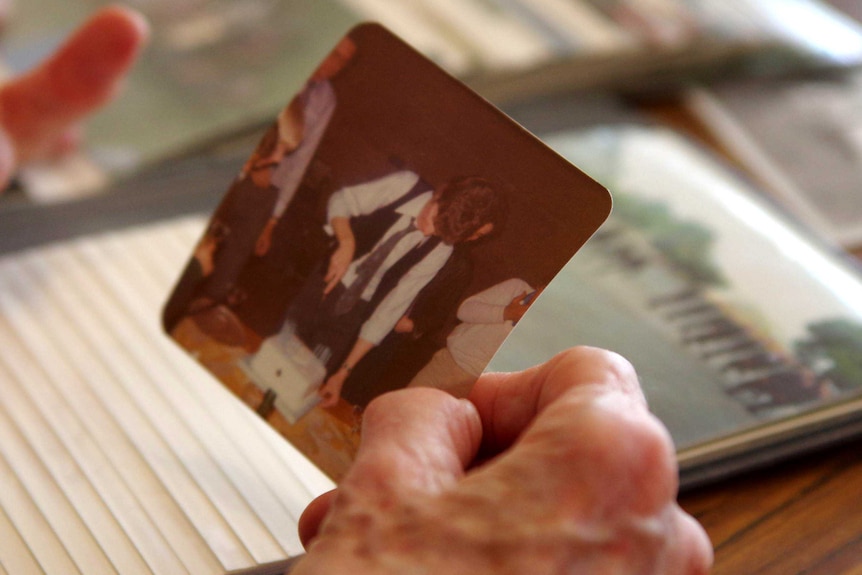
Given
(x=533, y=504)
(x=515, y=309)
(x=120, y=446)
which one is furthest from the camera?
(x=120, y=446)

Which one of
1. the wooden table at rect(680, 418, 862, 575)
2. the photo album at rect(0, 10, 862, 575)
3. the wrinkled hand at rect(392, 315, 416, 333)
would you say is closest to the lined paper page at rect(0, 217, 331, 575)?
the photo album at rect(0, 10, 862, 575)

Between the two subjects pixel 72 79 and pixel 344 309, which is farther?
pixel 72 79

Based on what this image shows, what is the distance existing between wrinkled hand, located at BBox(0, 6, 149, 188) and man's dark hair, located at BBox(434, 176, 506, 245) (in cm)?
40

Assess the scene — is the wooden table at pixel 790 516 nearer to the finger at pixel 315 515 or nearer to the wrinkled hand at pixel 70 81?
the finger at pixel 315 515

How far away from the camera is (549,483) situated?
0.99 feet

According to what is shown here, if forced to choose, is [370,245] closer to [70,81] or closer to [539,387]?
[539,387]

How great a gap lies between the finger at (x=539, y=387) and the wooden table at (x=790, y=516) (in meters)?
0.17

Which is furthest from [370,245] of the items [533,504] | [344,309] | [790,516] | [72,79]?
[72,79]

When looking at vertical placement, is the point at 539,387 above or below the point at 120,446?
above

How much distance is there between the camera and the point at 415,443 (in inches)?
13.3

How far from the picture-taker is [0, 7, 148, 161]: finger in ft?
2.33

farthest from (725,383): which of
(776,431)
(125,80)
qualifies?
(125,80)

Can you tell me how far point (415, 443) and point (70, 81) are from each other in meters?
0.52

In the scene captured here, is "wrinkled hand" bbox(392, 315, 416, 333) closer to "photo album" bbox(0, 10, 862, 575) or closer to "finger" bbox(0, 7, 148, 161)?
"photo album" bbox(0, 10, 862, 575)
